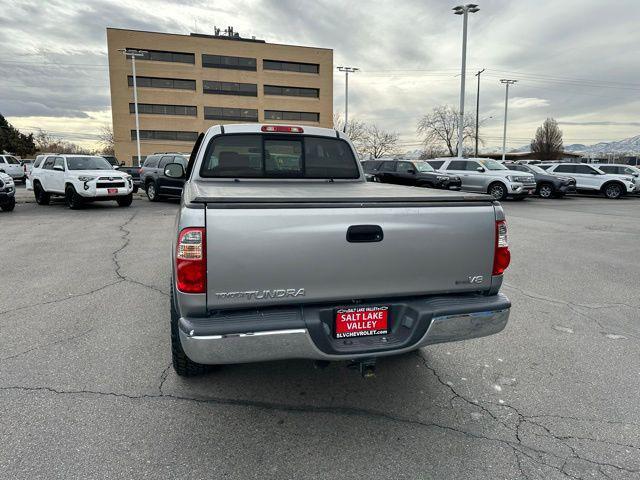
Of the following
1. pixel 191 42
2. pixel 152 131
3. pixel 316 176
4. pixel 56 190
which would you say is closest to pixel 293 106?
pixel 191 42

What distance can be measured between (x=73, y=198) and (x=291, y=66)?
160 ft

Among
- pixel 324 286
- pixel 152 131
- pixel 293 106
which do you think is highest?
pixel 293 106

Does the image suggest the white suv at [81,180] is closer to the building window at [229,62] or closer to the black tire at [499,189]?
the black tire at [499,189]

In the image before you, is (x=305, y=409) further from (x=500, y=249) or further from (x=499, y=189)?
(x=499, y=189)

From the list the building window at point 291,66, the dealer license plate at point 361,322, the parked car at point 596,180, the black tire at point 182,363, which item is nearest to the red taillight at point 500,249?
the dealer license plate at point 361,322

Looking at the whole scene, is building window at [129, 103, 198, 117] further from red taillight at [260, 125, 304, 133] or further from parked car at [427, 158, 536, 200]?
red taillight at [260, 125, 304, 133]

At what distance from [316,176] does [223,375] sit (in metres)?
2.36

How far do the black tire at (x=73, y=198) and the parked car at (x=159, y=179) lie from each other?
3.06 metres

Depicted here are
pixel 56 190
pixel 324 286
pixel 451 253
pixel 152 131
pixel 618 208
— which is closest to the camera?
pixel 324 286

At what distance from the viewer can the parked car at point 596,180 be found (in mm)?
22781

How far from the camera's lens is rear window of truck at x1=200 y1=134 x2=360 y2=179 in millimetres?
4570

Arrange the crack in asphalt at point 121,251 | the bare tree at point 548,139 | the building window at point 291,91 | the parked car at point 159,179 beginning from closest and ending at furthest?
the crack in asphalt at point 121,251 → the parked car at point 159,179 → the building window at point 291,91 → the bare tree at point 548,139

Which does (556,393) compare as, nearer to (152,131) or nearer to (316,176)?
(316,176)

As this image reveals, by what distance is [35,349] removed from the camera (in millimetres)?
3908
